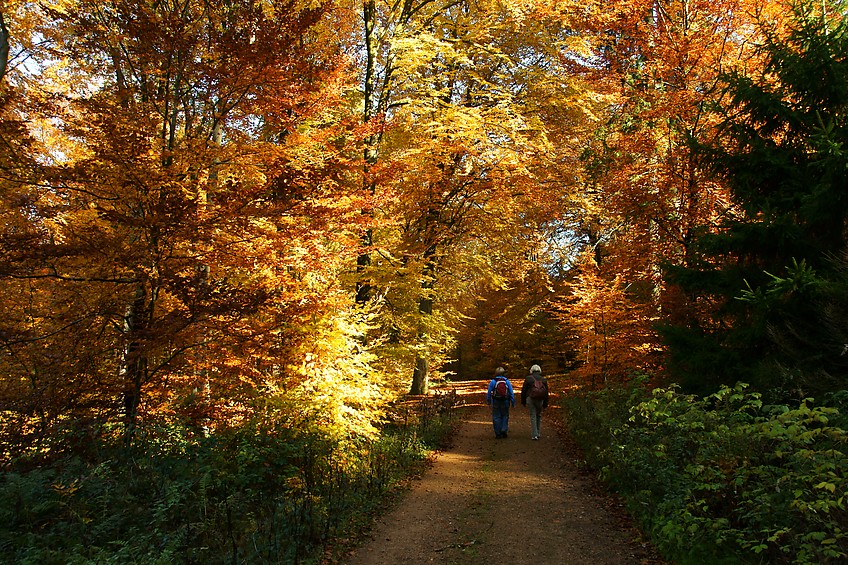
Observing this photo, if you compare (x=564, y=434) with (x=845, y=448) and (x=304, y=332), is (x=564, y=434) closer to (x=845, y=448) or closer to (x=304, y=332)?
(x=304, y=332)

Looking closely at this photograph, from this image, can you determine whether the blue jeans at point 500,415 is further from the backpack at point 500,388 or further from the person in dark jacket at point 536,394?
the person in dark jacket at point 536,394

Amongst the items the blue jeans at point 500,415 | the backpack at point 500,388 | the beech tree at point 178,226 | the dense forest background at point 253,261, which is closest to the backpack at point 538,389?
the backpack at point 500,388

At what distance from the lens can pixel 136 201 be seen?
6.93 m

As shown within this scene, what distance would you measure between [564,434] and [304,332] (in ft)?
27.9

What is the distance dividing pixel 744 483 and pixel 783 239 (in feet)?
11.5

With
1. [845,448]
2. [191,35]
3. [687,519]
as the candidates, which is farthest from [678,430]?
[191,35]

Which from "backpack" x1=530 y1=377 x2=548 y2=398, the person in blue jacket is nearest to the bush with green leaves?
"backpack" x1=530 y1=377 x2=548 y2=398

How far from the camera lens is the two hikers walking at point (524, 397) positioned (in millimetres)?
12477

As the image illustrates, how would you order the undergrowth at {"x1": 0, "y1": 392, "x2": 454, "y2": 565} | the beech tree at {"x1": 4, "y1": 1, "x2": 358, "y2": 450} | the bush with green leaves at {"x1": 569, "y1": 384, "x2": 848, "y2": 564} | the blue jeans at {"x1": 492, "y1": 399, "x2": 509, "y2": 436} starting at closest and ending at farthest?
the bush with green leaves at {"x1": 569, "y1": 384, "x2": 848, "y2": 564}
the undergrowth at {"x1": 0, "y1": 392, "x2": 454, "y2": 565}
the beech tree at {"x1": 4, "y1": 1, "x2": 358, "y2": 450}
the blue jeans at {"x1": 492, "y1": 399, "x2": 509, "y2": 436}

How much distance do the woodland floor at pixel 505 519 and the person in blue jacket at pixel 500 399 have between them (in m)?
1.88

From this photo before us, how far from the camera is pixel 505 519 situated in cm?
697

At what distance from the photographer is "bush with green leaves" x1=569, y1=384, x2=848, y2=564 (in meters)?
3.63

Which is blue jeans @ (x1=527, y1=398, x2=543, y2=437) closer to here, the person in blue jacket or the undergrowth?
the person in blue jacket

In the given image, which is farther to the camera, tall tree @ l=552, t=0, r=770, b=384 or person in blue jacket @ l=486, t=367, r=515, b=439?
person in blue jacket @ l=486, t=367, r=515, b=439
